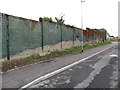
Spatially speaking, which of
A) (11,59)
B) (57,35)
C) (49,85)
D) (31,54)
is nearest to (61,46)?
(57,35)

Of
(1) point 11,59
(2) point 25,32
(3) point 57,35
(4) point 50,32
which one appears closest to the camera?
(1) point 11,59

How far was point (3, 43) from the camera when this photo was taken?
900 centimetres

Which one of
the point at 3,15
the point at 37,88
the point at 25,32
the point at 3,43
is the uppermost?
the point at 3,15

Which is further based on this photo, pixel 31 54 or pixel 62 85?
pixel 31 54

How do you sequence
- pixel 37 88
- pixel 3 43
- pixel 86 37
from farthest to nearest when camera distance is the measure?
pixel 86 37, pixel 3 43, pixel 37 88

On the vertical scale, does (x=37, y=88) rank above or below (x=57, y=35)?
below

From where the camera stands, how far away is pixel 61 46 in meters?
18.1

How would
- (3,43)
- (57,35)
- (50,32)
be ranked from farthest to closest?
(57,35)
(50,32)
(3,43)

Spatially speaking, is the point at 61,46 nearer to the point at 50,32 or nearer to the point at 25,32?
the point at 50,32

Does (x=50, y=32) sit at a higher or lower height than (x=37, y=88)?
higher

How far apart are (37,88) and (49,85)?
0.48 meters

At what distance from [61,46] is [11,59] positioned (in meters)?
A: 9.16

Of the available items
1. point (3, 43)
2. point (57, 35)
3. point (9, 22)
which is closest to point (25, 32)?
point (9, 22)

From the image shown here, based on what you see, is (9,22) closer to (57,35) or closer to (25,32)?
(25,32)
